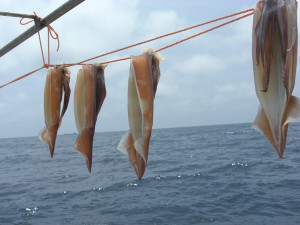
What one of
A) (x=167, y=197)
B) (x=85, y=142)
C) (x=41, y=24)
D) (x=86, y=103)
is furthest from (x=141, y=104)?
(x=167, y=197)

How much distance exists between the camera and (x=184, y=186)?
16.3m

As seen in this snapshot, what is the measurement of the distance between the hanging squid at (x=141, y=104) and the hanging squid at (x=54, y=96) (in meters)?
0.91

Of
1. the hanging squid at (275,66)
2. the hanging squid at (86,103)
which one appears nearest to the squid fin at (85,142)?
the hanging squid at (86,103)

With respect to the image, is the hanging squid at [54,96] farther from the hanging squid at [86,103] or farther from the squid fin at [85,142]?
the squid fin at [85,142]

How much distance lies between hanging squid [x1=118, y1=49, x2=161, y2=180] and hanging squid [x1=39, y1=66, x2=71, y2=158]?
909 mm

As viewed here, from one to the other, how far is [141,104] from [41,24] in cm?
142

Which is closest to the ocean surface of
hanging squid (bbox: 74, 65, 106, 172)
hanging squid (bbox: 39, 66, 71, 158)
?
hanging squid (bbox: 39, 66, 71, 158)

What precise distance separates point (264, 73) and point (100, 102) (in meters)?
1.62

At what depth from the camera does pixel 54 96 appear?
3.30 m

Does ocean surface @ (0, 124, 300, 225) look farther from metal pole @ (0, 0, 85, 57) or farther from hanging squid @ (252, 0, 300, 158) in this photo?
hanging squid @ (252, 0, 300, 158)

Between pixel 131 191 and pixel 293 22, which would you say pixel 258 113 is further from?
pixel 131 191

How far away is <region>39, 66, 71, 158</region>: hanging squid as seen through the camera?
3289mm

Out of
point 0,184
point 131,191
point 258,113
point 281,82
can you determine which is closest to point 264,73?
point 281,82

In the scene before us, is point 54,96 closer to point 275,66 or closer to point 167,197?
point 275,66
